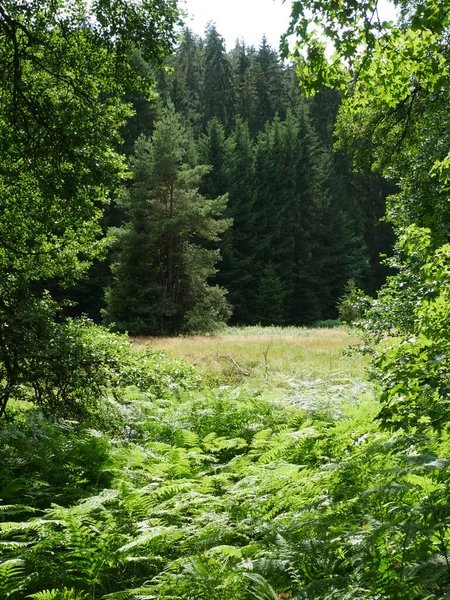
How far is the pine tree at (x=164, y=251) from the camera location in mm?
29859

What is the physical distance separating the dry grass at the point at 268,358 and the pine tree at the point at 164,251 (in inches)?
250

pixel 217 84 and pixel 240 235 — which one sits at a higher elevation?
pixel 217 84

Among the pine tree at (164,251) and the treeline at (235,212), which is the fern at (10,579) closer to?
the treeline at (235,212)

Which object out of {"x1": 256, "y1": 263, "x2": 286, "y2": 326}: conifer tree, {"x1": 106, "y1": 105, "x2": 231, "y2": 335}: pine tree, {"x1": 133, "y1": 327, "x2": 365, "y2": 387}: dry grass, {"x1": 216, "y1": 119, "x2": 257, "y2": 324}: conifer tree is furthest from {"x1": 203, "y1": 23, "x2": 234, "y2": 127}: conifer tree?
{"x1": 133, "y1": 327, "x2": 365, "y2": 387}: dry grass

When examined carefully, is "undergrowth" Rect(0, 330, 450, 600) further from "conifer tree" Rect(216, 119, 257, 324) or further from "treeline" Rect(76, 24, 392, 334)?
"conifer tree" Rect(216, 119, 257, 324)

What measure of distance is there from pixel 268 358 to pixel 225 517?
13689mm

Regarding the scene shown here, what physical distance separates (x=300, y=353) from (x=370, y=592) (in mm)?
16136

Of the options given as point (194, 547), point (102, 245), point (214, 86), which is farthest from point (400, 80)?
point (214, 86)

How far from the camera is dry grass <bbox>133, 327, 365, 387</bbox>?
538 inches

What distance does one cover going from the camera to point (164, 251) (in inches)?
1280

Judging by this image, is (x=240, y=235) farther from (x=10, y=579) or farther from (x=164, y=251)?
(x=10, y=579)

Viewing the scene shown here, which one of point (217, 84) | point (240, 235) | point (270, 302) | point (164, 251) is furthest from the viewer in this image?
point (217, 84)

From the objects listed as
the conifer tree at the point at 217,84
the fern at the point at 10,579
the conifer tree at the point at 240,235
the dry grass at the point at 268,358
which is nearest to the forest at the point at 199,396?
the fern at the point at 10,579

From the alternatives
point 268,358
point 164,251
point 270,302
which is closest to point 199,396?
point 268,358
